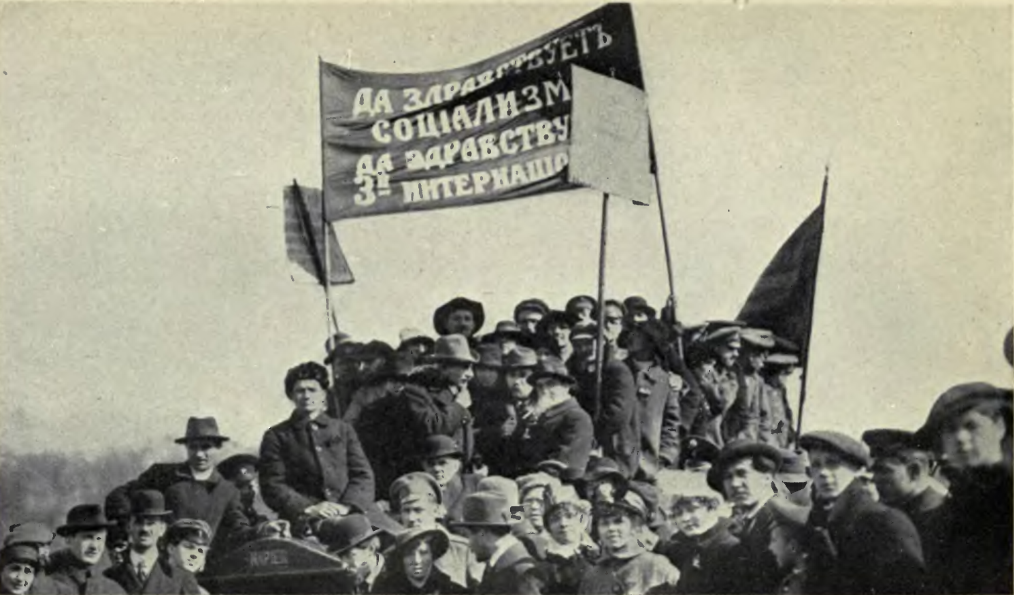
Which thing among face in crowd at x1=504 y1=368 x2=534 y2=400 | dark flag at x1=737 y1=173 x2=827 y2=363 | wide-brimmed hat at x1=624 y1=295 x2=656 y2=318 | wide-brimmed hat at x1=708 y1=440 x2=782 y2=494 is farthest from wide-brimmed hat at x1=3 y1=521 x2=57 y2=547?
dark flag at x1=737 y1=173 x2=827 y2=363

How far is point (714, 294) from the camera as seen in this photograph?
708 centimetres

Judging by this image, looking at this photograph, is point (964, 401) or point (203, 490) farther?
point (964, 401)

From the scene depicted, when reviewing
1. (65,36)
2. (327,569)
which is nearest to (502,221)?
(327,569)

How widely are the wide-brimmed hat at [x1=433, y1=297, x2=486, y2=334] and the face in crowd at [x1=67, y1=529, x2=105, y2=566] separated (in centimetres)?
170

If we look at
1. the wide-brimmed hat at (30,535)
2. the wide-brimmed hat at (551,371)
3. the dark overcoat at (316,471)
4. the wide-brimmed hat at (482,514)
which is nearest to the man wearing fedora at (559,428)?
the wide-brimmed hat at (551,371)

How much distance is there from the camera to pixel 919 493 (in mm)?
6789

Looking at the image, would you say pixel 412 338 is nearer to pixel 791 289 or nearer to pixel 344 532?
pixel 344 532

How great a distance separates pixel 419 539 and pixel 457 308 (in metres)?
1.03

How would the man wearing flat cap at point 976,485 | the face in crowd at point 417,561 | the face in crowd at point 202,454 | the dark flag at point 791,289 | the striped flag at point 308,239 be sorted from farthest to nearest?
the striped flag at point 308,239 → the dark flag at point 791,289 → the face in crowd at point 202,454 → the man wearing flat cap at point 976,485 → the face in crowd at point 417,561

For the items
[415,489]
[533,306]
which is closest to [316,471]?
[415,489]

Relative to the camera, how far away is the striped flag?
23.5ft

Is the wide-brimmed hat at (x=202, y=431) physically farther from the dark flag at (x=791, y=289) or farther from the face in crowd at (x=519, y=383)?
the dark flag at (x=791, y=289)

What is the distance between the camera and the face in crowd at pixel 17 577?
6.86 meters

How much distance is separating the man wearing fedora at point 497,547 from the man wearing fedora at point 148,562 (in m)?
1.20
